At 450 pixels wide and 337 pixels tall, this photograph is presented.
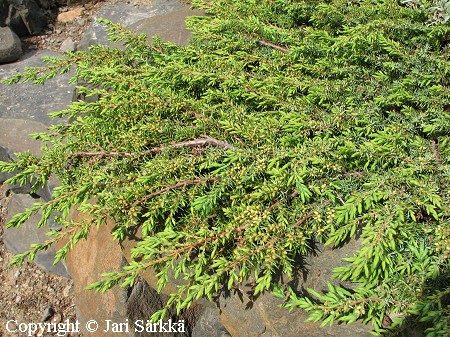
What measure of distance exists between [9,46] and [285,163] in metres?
4.25

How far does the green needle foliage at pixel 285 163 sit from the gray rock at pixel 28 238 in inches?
63.4

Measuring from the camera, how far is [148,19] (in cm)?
404

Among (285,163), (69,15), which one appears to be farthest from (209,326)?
(69,15)

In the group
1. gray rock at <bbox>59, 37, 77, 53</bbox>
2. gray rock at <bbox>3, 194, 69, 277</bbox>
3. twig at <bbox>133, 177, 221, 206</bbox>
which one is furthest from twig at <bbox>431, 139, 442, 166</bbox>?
gray rock at <bbox>59, 37, 77, 53</bbox>

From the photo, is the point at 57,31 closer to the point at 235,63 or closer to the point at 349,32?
the point at 235,63

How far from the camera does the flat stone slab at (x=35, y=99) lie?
4402 millimetres

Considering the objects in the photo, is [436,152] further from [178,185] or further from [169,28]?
[169,28]

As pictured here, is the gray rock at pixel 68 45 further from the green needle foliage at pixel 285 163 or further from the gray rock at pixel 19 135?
the green needle foliage at pixel 285 163

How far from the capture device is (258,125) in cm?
223

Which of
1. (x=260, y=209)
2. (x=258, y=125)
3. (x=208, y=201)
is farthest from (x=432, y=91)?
(x=208, y=201)

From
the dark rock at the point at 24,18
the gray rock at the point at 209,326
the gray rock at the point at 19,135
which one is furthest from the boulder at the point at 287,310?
the dark rock at the point at 24,18

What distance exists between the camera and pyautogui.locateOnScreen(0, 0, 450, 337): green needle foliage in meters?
1.86

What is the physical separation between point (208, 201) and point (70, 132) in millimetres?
1100

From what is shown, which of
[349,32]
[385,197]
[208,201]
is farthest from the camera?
[349,32]
